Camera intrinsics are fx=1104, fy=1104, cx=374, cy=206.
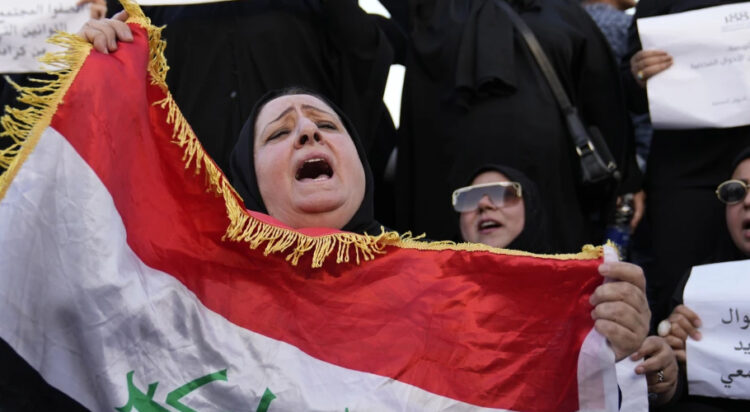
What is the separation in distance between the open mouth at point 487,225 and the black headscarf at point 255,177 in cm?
85

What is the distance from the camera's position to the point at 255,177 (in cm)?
320

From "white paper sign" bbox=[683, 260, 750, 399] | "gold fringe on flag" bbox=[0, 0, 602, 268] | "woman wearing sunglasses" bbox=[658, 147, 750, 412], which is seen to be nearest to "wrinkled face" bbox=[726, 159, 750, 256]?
"woman wearing sunglasses" bbox=[658, 147, 750, 412]

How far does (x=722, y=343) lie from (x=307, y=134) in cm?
152

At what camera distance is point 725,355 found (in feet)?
11.7

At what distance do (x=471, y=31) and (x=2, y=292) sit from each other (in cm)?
282

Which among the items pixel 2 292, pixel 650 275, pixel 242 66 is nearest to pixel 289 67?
pixel 242 66

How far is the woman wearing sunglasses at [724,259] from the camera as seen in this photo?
11.8ft

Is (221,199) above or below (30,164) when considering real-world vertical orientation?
below

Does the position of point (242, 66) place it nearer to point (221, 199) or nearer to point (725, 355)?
point (221, 199)

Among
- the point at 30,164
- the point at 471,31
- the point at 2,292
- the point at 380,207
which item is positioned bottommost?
the point at 380,207

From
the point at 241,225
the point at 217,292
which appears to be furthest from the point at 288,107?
the point at 217,292

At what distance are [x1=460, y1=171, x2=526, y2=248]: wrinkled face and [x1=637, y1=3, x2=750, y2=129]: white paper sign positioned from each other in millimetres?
679

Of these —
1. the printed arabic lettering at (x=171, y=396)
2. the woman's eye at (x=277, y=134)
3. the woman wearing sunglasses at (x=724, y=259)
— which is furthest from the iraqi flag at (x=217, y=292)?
the woman wearing sunglasses at (x=724, y=259)

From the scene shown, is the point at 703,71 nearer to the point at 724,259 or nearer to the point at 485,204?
the point at 724,259
